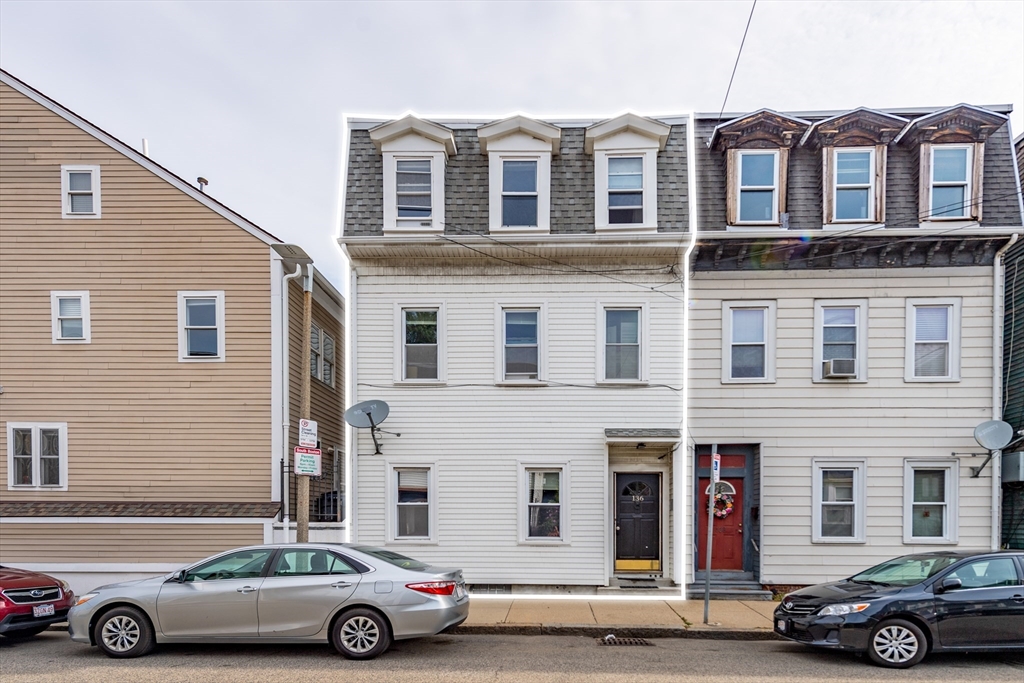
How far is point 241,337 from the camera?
492 inches

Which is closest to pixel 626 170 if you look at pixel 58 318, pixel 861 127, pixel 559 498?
pixel 861 127

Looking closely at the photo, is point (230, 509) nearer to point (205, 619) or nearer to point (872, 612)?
point (205, 619)

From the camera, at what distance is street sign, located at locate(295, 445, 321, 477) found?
10.1m

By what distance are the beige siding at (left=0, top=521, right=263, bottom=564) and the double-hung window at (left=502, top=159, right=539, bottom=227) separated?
7.64m

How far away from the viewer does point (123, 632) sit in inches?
314

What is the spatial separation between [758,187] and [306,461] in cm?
968

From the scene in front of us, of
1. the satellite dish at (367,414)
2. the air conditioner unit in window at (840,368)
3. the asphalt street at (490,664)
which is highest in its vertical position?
the air conditioner unit in window at (840,368)

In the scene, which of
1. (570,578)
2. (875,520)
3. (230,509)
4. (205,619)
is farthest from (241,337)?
(875,520)

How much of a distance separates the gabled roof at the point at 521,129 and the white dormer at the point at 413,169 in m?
0.78

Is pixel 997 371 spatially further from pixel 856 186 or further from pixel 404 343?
pixel 404 343

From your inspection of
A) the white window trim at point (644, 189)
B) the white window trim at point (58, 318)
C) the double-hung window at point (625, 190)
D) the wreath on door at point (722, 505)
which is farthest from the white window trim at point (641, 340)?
the white window trim at point (58, 318)

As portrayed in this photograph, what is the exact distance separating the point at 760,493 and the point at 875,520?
2.13 meters

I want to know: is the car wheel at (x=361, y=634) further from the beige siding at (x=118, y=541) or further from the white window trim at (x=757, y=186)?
the white window trim at (x=757, y=186)

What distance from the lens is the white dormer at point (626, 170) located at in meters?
12.3
